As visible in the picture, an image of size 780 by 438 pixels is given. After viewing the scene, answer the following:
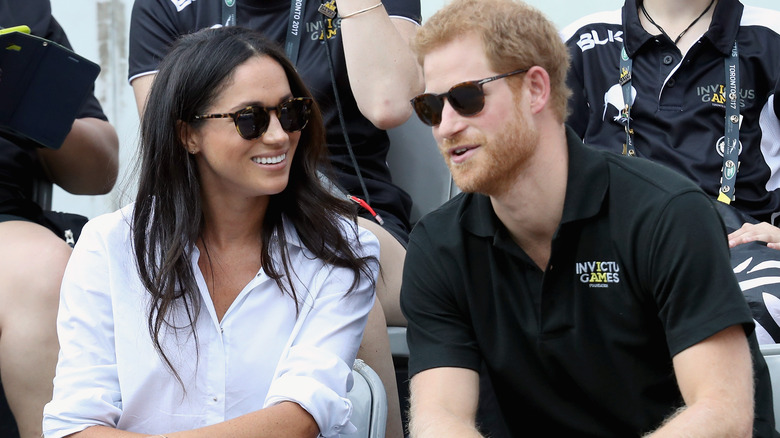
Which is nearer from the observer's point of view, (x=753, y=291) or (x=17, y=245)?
(x=753, y=291)

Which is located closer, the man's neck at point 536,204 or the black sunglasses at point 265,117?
the man's neck at point 536,204

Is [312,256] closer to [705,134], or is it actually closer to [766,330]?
[766,330]

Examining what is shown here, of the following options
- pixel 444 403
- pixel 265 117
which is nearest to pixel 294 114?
pixel 265 117

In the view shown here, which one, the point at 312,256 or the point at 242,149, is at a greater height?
the point at 242,149

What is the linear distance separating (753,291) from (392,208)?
1034 mm

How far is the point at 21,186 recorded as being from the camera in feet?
9.39

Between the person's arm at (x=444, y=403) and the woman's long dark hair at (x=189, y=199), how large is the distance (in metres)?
0.35

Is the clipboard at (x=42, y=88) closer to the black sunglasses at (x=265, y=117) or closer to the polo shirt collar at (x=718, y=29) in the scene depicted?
the black sunglasses at (x=265, y=117)

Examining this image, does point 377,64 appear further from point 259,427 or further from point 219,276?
point 259,427

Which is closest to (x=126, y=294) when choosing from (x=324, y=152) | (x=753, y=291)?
(x=324, y=152)

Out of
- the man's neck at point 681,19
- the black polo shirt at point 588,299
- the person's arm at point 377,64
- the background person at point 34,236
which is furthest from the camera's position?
the man's neck at point 681,19

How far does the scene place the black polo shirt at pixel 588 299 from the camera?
177 centimetres

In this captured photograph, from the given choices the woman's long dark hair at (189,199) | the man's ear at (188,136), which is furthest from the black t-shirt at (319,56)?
the man's ear at (188,136)

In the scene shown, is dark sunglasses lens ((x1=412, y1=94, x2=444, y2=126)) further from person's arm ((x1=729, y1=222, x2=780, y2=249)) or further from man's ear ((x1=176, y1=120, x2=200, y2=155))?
person's arm ((x1=729, y1=222, x2=780, y2=249))
